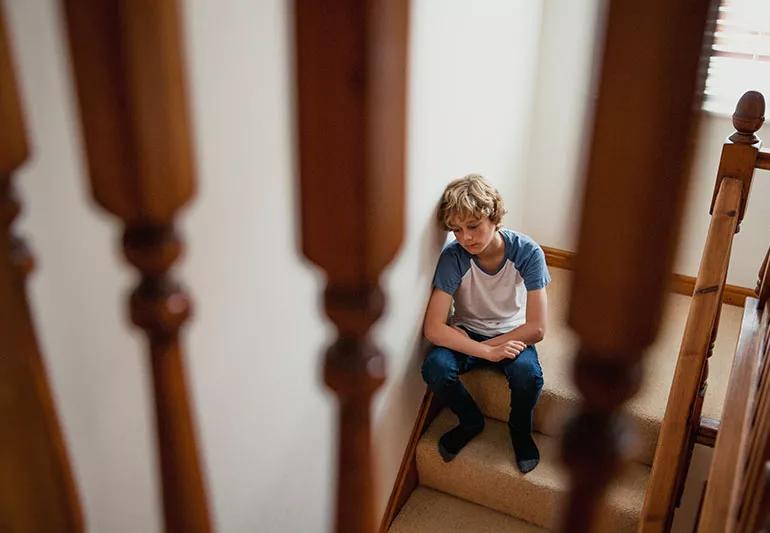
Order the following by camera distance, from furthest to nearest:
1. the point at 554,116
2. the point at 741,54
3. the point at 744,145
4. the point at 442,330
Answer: the point at 554,116
the point at 741,54
the point at 442,330
the point at 744,145

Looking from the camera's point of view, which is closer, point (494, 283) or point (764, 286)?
point (764, 286)

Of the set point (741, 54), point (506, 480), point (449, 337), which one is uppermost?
point (741, 54)

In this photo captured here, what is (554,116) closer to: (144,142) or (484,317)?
(484,317)

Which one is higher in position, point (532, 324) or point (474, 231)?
point (474, 231)

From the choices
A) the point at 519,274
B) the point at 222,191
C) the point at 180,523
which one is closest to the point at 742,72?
the point at 519,274

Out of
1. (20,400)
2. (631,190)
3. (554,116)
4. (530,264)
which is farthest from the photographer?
(554,116)

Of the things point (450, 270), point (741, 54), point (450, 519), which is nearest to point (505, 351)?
point (450, 270)

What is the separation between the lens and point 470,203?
241cm

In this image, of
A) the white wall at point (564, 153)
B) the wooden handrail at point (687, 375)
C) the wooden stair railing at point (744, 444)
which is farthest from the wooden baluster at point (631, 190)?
the white wall at point (564, 153)

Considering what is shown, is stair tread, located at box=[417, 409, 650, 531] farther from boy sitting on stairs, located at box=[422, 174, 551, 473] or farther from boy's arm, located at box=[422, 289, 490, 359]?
boy's arm, located at box=[422, 289, 490, 359]

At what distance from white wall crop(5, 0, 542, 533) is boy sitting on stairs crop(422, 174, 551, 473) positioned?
84 millimetres

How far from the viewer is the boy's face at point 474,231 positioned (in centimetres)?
243

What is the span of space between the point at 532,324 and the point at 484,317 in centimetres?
19

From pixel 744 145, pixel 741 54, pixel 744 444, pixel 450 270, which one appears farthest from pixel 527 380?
pixel 741 54
